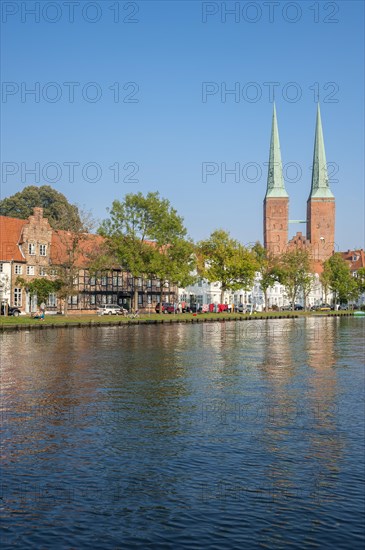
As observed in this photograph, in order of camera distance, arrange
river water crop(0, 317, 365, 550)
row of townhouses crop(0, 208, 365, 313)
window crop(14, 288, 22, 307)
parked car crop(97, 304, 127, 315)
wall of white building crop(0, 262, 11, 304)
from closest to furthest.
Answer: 1. river water crop(0, 317, 365, 550)
2. wall of white building crop(0, 262, 11, 304)
3. row of townhouses crop(0, 208, 365, 313)
4. window crop(14, 288, 22, 307)
5. parked car crop(97, 304, 127, 315)

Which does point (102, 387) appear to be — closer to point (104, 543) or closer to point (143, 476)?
point (143, 476)

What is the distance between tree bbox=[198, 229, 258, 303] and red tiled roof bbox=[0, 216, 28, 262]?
32.1 meters

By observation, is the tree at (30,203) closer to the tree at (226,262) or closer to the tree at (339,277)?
the tree at (226,262)

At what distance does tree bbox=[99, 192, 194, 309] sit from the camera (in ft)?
321

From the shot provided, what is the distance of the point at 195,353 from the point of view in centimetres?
4141

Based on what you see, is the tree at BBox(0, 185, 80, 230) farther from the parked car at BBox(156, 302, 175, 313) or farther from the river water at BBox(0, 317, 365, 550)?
the river water at BBox(0, 317, 365, 550)

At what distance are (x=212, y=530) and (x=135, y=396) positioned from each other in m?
12.6

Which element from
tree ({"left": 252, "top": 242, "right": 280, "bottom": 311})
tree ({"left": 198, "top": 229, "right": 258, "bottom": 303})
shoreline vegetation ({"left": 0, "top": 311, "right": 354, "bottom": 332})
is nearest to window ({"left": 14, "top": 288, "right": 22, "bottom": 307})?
shoreline vegetation ({"left": 0, "top": 311, "right": 354, "bottom": 332})

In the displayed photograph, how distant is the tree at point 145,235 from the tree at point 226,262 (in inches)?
590

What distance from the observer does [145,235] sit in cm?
9962

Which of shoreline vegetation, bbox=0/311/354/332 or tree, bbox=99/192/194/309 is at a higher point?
tree, bbox=99/192/194/309

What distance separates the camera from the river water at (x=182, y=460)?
1158cm

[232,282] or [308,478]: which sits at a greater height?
[232,282]

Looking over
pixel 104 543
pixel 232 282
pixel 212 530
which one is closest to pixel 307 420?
pixel 212 530
